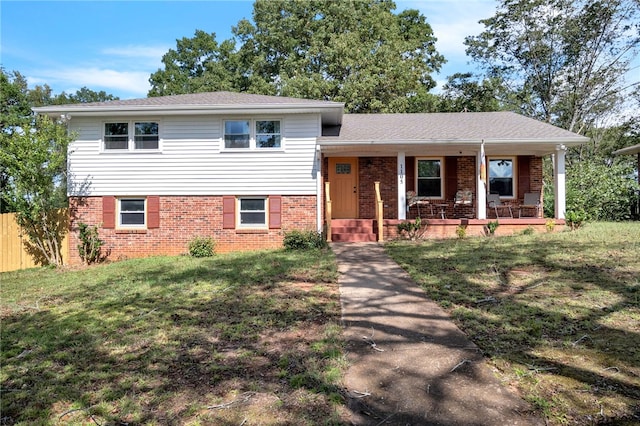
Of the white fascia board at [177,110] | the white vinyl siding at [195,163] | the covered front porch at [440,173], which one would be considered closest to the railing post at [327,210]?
the covered front porch at [440,173]

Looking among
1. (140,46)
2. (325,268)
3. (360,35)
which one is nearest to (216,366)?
(325,268)

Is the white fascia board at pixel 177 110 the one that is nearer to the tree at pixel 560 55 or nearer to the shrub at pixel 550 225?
the shrub at pixel 550 225

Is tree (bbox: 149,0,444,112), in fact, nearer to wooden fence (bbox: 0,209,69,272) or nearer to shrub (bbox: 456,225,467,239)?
shrub (bbox: 456,225,467,239)

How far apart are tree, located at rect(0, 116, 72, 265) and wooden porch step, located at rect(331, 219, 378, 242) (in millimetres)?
7939

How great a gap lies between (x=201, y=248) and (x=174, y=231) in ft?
4.43

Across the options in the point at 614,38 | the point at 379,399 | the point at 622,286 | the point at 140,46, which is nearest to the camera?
the point at 379,399

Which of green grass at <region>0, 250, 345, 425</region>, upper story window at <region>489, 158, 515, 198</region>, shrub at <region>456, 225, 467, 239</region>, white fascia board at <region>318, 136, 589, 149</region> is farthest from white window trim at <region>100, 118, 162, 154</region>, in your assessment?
upper story window at <region>489, 158, 515, 198</region>

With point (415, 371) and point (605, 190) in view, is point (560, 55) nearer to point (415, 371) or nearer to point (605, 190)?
point (605, 190)

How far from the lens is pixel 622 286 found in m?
5.47

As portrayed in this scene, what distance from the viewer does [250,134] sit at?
11.7 meters

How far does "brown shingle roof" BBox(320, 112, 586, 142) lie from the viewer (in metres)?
11.8

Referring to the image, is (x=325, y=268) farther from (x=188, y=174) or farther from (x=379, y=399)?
(x=188, y=174)

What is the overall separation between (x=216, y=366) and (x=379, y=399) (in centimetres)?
159

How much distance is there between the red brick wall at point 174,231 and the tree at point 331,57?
1263 centimetres
